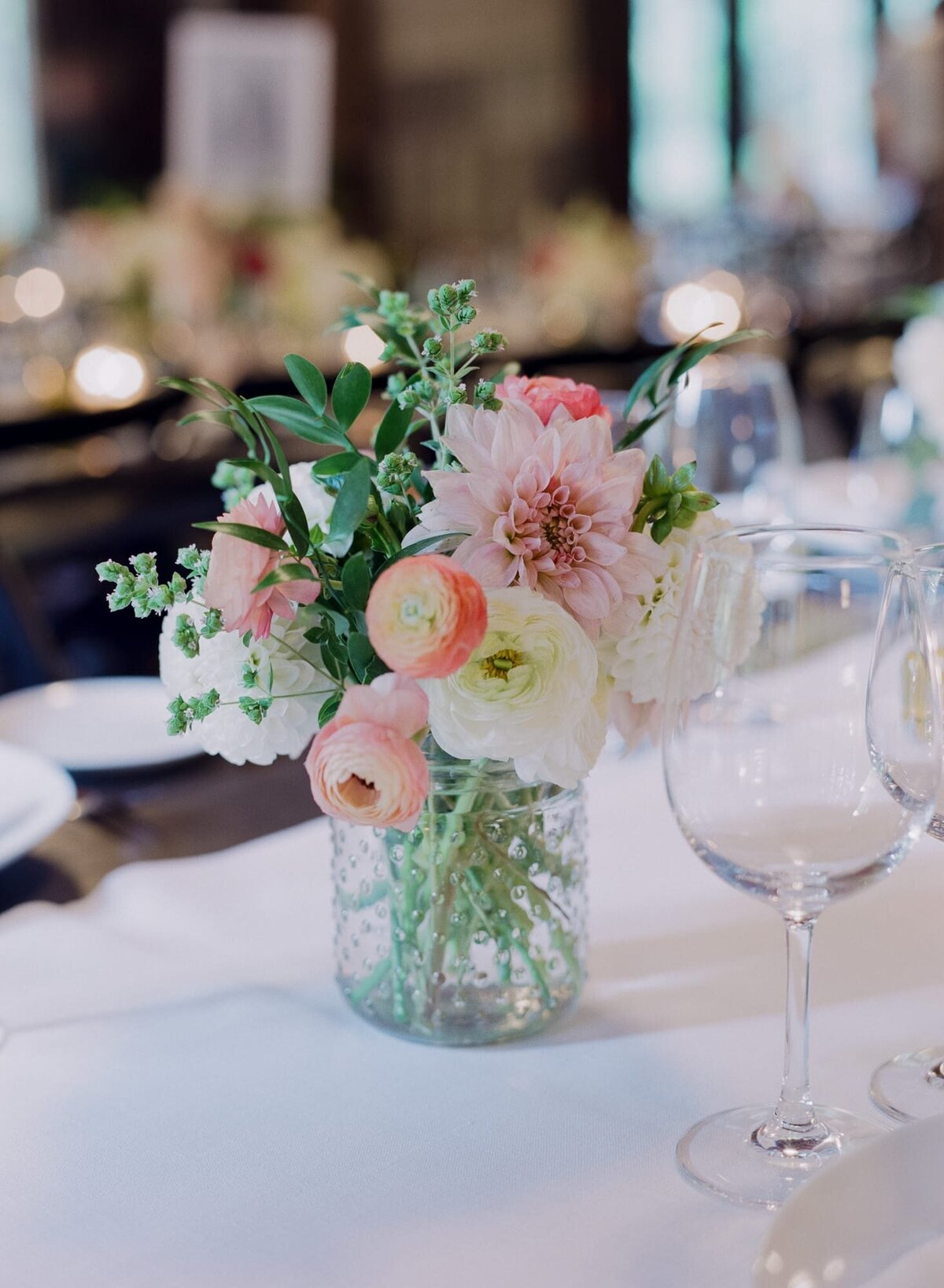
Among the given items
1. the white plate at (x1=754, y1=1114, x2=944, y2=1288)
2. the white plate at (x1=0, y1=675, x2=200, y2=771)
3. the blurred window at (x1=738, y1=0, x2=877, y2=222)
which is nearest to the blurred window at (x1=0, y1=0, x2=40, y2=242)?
the blurred window at (x1=738, y1=0, x2=877, y2=222)

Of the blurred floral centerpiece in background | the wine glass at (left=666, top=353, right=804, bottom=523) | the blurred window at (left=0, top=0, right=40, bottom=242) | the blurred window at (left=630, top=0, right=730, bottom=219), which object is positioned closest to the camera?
the blurred floral centerpiece in background

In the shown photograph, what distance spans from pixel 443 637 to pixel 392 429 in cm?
15

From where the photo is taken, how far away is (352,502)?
0.63m

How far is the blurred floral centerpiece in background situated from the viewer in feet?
2.01

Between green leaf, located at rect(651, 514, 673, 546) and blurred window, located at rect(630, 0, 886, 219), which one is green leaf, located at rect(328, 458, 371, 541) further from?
blurred window, located at rect(630, 0, 886, 219)

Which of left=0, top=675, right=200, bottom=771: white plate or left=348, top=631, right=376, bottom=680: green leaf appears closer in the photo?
left=348, top=631, right=376, bottom=680: green leaf

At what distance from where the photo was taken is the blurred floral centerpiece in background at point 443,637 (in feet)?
2.01

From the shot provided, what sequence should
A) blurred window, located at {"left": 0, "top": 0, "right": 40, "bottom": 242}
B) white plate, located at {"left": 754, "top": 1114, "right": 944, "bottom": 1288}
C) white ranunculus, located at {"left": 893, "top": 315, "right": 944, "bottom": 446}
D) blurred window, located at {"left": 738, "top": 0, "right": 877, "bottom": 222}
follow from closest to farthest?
white plate, located at {"left": 754, "top": 1114, "right": 944, "bottom": 1288} → white ranunculus, located at {"left": 893, "top": 315, "right": 944, "bottom": 446} → blurred window, located at {"left": 0, "top": 0, "right": 40, "bottom": 242} → blurred window, located at {"left": 738, "top": 0, "right": 877, "bottom": 222}

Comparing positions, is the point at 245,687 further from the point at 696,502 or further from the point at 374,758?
the point at 696,502

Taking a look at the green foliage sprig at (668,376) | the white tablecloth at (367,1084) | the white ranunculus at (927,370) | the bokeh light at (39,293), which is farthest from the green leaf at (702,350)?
the bokeh light at (39,293)

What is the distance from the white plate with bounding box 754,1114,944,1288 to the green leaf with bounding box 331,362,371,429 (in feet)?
1.21

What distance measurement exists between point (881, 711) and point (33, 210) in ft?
20.5

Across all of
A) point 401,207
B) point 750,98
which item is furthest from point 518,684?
point 750,98

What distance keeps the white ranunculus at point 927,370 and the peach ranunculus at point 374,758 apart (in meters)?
1.21
